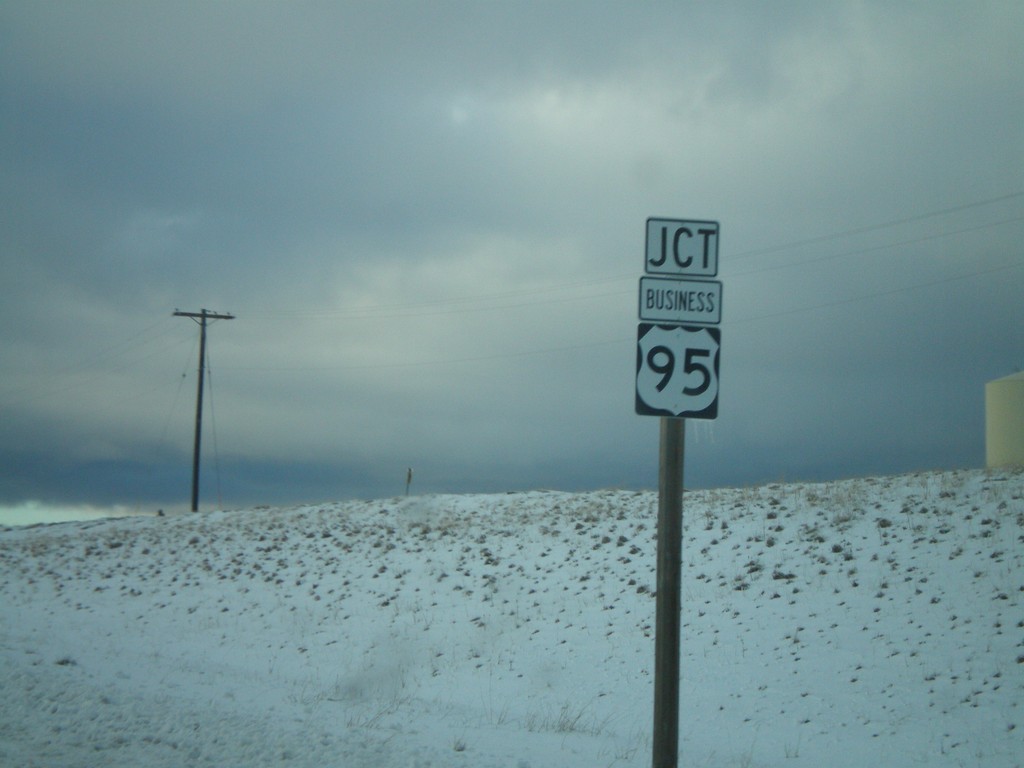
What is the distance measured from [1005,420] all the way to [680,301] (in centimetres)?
2561

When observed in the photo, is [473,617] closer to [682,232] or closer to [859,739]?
[859,739]

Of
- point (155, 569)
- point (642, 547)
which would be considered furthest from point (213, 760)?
point (155, 569)

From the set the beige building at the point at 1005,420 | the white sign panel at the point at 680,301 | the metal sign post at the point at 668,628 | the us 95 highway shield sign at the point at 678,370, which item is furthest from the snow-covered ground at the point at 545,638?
the beige building at the point at 1005,420

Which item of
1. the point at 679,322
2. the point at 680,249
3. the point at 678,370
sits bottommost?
the point at 678,370

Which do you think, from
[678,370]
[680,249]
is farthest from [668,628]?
[680,249]

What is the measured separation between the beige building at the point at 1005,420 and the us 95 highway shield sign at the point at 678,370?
24.6m

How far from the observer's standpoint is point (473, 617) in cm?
2181

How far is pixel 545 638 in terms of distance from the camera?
64.6ft

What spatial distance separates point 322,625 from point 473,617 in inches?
173

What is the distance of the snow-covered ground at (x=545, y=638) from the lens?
9.84m

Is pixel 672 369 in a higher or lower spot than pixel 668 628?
higher

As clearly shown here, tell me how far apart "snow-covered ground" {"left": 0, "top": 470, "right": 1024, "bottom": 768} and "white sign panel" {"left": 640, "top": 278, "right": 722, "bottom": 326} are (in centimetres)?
482

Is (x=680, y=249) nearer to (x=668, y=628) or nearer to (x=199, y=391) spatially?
(x=668, y=628)

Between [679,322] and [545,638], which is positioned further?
[545,638]
